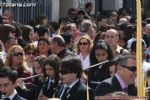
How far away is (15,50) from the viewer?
310 inches

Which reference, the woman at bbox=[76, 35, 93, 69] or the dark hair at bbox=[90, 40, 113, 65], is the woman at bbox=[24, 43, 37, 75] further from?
the dark hair at bbox=[90, 40, 113, 65]

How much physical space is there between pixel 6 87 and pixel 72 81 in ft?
2.12

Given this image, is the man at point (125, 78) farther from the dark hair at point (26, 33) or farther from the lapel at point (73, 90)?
the dark hair at point (26, 33)

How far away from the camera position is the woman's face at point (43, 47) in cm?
902

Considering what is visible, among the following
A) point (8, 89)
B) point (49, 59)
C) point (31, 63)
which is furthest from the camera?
point (31, 63)

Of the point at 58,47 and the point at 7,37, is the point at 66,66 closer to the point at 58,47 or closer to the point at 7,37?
the point at 58,47

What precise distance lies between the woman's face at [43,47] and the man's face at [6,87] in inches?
123

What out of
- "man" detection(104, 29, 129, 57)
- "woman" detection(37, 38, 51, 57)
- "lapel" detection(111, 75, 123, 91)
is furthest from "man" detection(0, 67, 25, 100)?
"man" detection(104, 29, 129, 57)

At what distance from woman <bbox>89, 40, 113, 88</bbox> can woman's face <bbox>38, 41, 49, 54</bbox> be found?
1.30 m

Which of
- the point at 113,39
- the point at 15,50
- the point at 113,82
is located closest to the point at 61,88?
the point at 113,82

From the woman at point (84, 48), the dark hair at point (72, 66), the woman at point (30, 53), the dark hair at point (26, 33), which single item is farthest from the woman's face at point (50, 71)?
the dark hair at point (26, 33)

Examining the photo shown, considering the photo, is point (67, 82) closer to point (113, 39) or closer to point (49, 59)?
point (49, 59)

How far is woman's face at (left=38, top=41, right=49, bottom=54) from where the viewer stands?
29.6 ft

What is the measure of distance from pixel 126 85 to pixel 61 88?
88 cm
